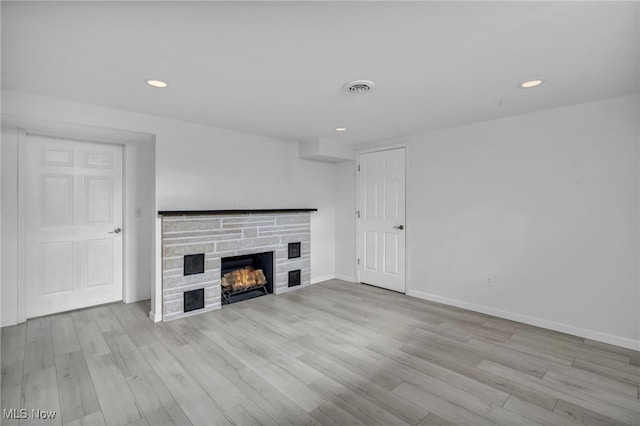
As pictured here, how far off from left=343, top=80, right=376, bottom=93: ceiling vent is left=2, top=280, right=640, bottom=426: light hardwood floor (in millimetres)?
2252

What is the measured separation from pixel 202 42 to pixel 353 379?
97.6 inches

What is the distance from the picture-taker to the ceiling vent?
2.38 m

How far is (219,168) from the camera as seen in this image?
387cm

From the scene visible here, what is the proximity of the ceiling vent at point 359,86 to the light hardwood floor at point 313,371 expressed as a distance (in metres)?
2.25

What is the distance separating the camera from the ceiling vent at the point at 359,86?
2.38 meters

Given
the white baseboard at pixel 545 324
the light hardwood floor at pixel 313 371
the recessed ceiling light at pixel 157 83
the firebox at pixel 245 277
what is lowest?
the light hardwood floor at pixel 313 371

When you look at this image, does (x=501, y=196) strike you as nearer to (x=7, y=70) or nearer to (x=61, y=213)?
(x=7, y=70)

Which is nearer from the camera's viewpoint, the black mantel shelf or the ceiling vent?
the ceiling vent

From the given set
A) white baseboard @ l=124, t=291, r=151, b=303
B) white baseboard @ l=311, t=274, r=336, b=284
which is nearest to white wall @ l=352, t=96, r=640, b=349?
white baseboard @ l=311, t=274, r=336, b=284

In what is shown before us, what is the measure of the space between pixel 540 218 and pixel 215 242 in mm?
3674

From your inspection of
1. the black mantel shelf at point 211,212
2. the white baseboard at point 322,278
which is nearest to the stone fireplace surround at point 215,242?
the black mantel shelf at point 211,212

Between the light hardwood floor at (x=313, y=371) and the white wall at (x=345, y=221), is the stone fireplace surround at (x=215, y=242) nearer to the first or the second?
the light hardwood floor at (x=313, y=371)

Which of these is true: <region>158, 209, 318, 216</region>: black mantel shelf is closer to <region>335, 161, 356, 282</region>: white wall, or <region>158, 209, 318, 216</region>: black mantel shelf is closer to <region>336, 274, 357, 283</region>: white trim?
<region>335, 161, 356, 282</region>: white wall

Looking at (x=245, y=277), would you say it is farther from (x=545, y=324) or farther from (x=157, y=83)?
(x=545, y=324)
